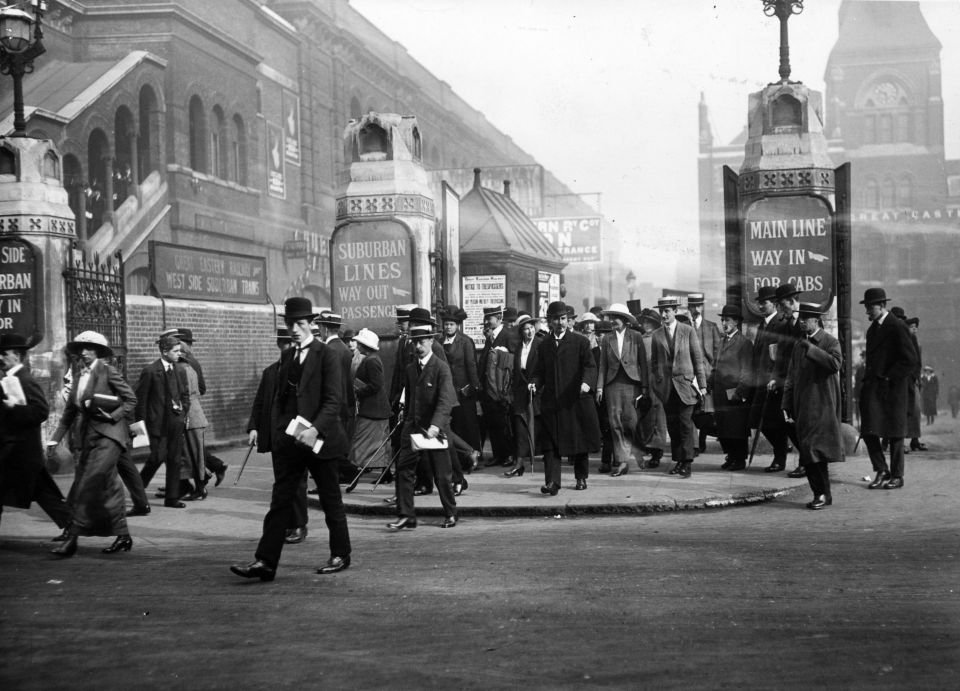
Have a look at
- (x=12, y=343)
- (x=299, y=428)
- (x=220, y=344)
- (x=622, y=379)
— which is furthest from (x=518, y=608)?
(x=220, y=344)

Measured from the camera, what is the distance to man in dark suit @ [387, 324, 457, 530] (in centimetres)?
942

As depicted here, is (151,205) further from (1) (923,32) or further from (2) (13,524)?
(1) (923,32)

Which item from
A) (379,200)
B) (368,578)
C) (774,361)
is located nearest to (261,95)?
(379,200)

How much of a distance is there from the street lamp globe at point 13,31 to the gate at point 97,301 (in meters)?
2.80

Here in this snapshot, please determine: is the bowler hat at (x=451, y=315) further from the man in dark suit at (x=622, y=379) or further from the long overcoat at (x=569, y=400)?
the long overcoat at (x=569, y=400)

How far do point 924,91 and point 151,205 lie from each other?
169ft

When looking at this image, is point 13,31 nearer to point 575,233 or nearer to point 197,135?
point 197,135

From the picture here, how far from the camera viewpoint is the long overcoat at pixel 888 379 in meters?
11.2

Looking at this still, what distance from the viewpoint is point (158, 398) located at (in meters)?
11.5

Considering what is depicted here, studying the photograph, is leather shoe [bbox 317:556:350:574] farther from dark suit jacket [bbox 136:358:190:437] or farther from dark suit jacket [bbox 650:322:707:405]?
dark suit jacket [bbox 650:322:707:405]

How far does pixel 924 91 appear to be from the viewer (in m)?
62.0

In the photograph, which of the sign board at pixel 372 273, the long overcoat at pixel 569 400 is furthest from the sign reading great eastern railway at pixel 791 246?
the sign board at pixel 372 273

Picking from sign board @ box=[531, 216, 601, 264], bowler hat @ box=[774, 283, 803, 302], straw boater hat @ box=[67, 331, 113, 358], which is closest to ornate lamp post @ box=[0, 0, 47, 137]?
straw boater hat @ box=[67, 331, 113, 358]

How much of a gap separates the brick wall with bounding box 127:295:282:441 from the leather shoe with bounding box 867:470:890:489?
10892 millimetres
